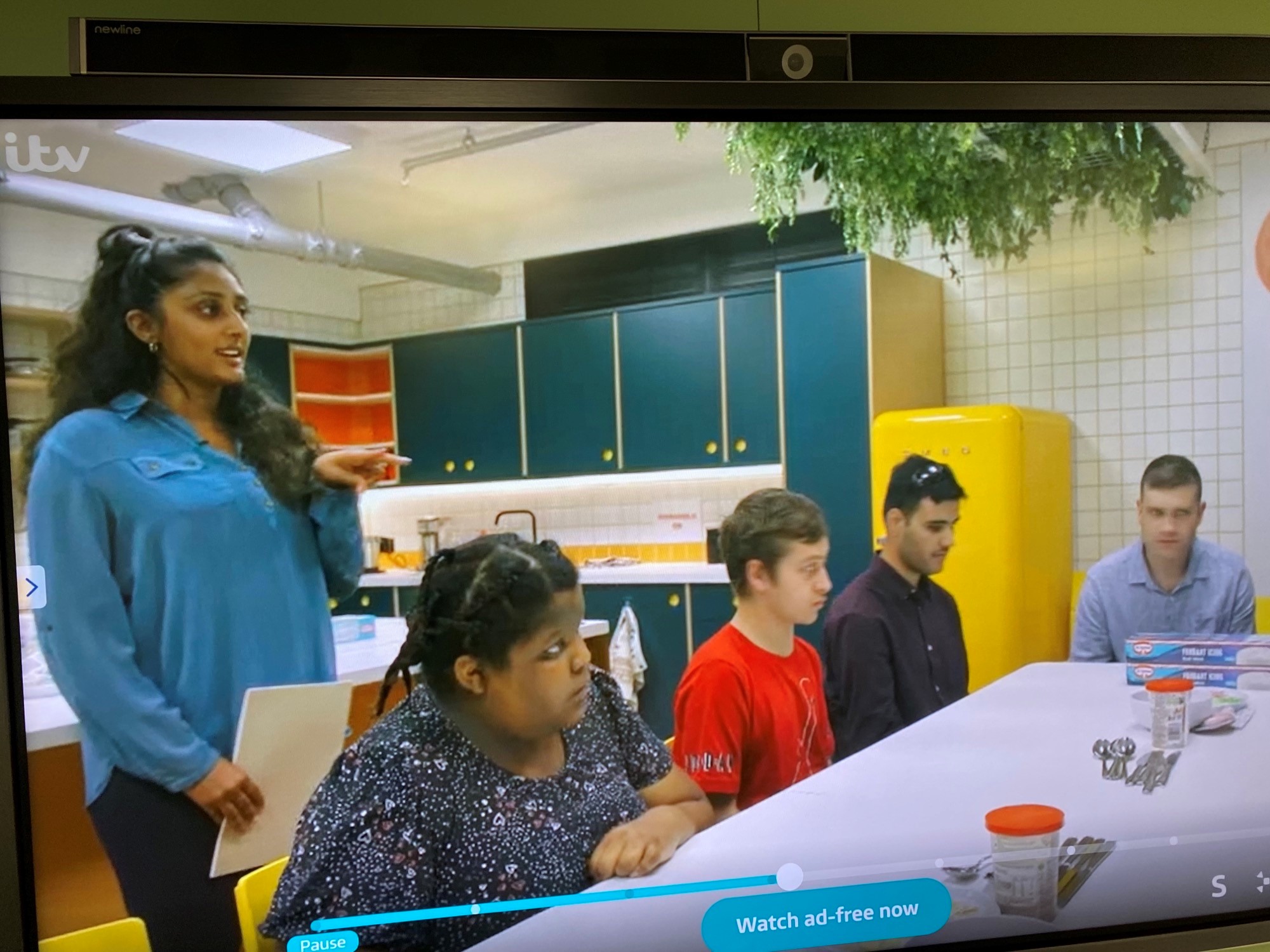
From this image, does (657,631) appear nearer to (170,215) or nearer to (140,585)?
(140,585)

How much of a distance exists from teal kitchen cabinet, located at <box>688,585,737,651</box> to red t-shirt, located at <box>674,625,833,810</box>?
0.04 ft

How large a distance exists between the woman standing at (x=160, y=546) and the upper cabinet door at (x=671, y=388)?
416 millimetres

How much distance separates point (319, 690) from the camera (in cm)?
116

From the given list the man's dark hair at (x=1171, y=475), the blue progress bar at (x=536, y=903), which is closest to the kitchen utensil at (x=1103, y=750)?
the man's dark hair at (x=1171, y=475)

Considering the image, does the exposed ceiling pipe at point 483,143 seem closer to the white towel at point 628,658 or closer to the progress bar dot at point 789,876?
the white towel at point 628,658

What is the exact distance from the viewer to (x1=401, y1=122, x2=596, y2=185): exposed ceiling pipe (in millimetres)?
1177

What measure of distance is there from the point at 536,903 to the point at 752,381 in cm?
71

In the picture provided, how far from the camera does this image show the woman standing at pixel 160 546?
112 cm

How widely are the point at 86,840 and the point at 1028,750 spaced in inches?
46.7

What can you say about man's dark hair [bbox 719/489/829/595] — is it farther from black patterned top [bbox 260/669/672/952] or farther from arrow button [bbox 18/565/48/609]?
arrow button [bbox 18/565/48/609]

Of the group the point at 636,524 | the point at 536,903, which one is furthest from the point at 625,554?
the point at 536,903

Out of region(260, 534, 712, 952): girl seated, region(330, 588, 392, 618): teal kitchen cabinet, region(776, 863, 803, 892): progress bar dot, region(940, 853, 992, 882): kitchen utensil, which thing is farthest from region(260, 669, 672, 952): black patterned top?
region(940, 853, 992, 882): kitchen utensil

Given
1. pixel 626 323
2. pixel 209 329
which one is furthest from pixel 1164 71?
pixel 209 329

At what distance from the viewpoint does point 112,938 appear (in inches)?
45.5
